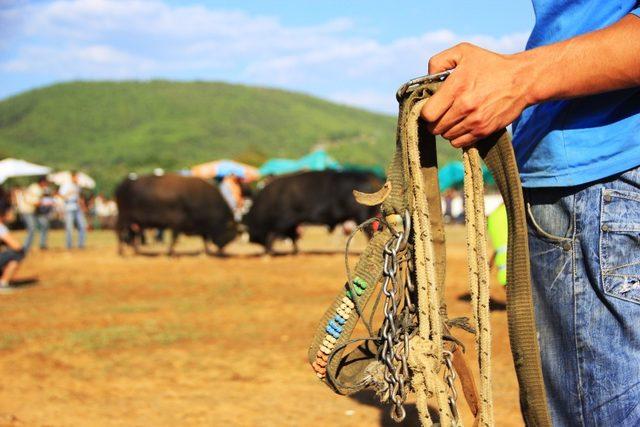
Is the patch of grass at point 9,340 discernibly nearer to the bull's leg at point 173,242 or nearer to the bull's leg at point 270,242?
the bull's leg at point 173,242

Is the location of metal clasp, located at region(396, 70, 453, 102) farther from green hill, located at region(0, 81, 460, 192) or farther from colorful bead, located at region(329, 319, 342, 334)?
green hill, located at region(0, 81, 460, 192)

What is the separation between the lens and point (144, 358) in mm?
5906

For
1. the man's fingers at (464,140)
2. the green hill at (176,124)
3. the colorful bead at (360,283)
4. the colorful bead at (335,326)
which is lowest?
the colorful bead at (335,326)

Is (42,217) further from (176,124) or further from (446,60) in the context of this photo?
(176,124)

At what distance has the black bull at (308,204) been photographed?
1656cm

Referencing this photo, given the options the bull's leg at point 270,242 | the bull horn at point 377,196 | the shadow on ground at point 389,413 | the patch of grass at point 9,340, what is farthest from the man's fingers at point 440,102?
the bull's leg at point 270,242

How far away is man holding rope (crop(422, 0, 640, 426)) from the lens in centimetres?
163

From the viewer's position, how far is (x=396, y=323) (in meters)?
1.79

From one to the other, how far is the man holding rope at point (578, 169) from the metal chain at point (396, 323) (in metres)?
0.30

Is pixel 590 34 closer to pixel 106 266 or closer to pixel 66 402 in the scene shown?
pixel 66 402

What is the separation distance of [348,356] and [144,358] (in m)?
4.32

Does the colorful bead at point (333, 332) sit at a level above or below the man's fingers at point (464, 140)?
below

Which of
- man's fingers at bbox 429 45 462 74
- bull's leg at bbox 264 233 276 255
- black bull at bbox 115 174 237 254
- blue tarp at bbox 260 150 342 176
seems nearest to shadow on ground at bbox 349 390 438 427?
man's fingers at bbox 429 45 462 74

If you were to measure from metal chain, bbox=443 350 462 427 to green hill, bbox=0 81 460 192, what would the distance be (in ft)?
216
